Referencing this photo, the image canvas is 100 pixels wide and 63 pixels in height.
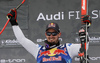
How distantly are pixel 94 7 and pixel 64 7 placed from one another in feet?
2.24

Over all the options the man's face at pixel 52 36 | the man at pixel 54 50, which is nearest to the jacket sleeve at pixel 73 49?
the man at pixel 54 50

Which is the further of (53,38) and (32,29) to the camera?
(32,29)

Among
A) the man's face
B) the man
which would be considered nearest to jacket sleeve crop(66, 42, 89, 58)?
the man

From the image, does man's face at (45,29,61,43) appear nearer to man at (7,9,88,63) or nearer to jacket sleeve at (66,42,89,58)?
man at (7,9,88,63)

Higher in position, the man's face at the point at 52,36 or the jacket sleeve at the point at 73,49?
the man's face at the point at 52,36

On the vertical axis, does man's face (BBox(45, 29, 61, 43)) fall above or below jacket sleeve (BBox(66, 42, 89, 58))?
above

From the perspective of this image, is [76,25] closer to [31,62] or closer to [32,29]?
[32,29]

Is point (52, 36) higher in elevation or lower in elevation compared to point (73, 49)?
higher

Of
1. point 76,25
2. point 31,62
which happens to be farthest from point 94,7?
point 31,62

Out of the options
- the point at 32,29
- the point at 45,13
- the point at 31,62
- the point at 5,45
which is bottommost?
the point at 31,62

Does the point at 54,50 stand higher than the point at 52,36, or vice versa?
the point at 52,36

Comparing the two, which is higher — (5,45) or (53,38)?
(53,38)

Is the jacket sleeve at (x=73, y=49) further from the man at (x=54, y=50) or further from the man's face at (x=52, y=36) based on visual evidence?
the man's face at (x=52, y=36)

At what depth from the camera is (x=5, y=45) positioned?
5.53m
